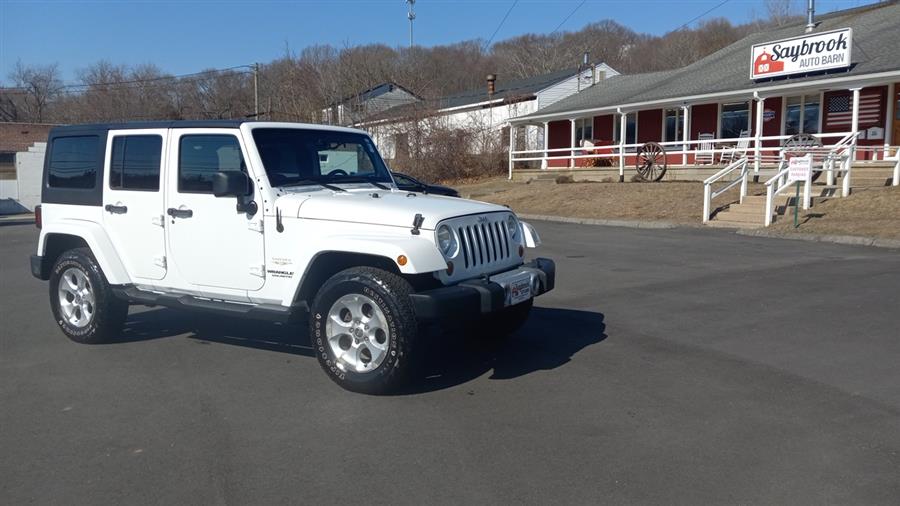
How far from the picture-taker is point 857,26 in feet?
91.7

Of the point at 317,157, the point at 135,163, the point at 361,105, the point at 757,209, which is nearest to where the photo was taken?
the point at 317,157

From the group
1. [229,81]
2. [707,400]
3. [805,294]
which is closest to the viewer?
[707,400]

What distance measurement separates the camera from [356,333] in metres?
5.66

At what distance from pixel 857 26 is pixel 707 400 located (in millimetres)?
27450

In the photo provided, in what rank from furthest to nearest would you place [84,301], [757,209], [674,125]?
[674,125], [757,209], [84,301]

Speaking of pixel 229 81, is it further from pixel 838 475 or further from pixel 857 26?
pixel 838 475

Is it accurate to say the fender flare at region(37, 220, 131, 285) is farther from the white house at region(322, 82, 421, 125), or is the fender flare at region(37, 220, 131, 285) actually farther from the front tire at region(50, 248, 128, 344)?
the white house at region(322, 82, 421, 125)

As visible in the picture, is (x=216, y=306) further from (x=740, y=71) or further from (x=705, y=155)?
(x=740, y=71)

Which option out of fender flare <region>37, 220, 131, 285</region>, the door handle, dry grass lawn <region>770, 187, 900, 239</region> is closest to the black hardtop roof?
the door handle

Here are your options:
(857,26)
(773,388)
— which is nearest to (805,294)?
(773,388)

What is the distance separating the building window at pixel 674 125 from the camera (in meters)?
31.5

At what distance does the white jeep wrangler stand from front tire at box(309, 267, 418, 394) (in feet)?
0.04

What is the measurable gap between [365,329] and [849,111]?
2358cm

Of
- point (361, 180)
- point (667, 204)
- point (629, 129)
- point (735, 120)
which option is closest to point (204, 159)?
Answer: point (361, 180)
